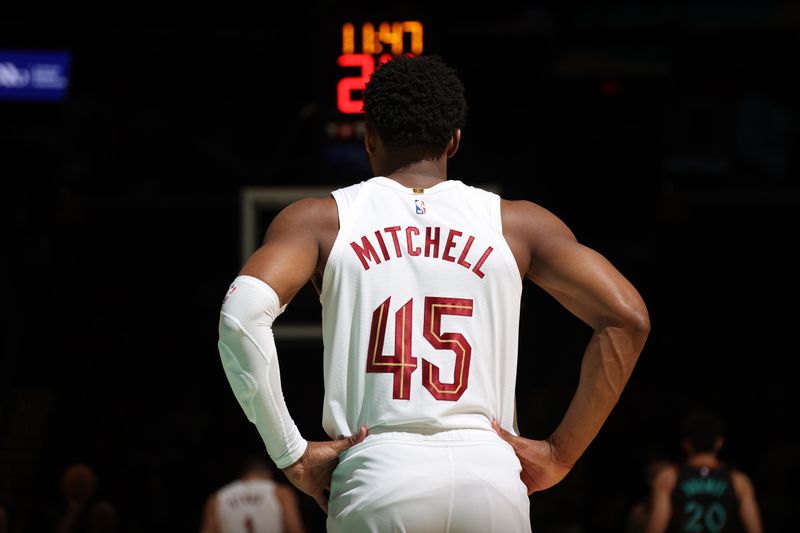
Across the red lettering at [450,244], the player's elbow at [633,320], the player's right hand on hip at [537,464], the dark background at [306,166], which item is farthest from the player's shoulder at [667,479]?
the dark background at [306,166]

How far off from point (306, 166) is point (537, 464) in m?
9.64

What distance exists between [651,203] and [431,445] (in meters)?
13.5

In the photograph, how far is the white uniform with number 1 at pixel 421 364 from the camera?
2664 mm

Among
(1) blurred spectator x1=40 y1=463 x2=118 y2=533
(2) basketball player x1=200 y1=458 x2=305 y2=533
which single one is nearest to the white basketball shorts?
(2) basketball player x1=200 y1=458 x2=305 y2=533

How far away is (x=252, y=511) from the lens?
8.84 m

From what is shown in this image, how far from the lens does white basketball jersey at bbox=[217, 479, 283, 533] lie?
8805 millimetres

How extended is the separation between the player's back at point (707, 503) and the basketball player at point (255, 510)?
2835 mm

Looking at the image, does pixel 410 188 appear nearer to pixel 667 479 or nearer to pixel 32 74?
pixel 667 479

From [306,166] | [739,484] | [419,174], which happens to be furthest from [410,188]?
[306,166]

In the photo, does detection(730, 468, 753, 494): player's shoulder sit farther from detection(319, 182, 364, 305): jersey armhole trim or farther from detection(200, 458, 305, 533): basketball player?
detection(319, 182, 364, 305): jersey armhole trim

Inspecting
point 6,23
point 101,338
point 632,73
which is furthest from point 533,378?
point 6,23

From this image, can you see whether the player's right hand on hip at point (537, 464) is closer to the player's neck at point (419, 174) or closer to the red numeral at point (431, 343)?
the red numeral at point (431, 343)

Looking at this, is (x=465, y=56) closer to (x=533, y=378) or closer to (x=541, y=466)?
(x=533, y=378)

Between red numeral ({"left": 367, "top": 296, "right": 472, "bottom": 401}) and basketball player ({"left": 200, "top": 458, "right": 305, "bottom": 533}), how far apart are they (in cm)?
622
